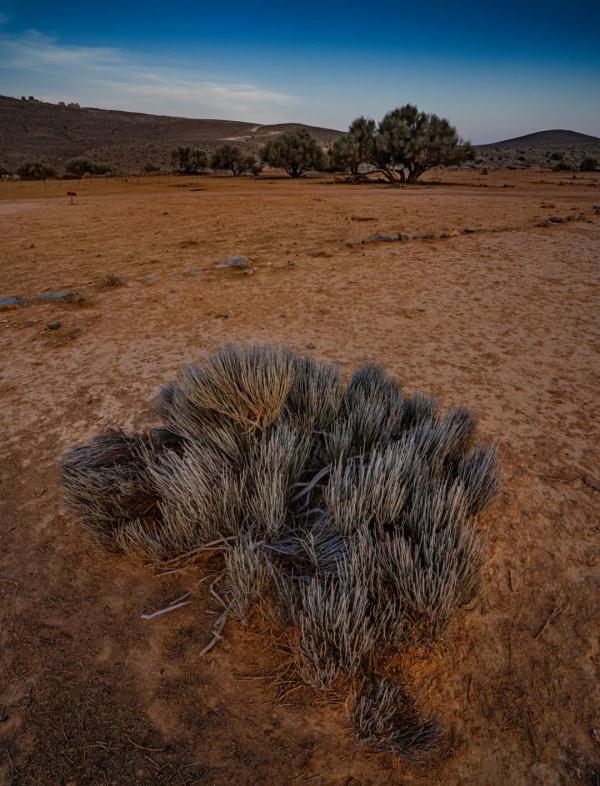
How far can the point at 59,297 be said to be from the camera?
6.41m

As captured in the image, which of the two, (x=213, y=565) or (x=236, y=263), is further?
(x=236, y=263)

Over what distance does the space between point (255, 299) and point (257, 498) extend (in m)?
4.49

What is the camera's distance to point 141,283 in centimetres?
711

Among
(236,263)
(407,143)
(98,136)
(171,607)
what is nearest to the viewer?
(171,607)

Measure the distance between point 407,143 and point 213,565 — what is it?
2717 cm

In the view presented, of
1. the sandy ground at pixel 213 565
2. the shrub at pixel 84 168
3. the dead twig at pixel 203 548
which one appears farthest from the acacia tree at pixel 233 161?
the dead twig at pixel 203 548

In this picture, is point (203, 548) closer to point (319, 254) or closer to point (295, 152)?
point (319, 254)

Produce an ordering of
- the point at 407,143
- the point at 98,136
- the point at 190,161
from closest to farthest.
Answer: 1. the point at 407,143
2. the point at 190,161
3. the point at 98,136

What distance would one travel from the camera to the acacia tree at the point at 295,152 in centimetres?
2881

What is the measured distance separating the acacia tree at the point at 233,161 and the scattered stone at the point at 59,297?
1159 inches

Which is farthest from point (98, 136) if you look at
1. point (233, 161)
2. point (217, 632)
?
point (217, 632)

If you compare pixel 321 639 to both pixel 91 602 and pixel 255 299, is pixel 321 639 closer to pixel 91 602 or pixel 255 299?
pixel 91 602

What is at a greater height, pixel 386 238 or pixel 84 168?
pixel 84 168

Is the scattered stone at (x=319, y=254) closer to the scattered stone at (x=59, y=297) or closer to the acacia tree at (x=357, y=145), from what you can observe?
the scattered stone at (x=59, y=297)
